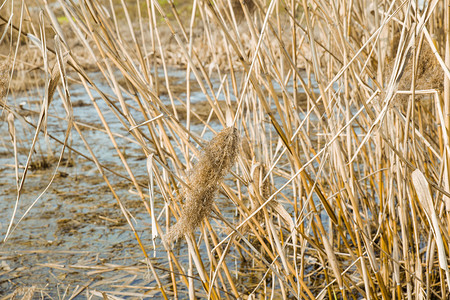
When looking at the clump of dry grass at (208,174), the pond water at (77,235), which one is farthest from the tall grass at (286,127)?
the pond water at (77,235)

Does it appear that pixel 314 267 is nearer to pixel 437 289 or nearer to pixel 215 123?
pixel 437 289

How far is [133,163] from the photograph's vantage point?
312 cm

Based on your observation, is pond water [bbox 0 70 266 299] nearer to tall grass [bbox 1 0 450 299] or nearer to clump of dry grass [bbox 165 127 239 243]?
tall grass [bbox 1 0 450 299]

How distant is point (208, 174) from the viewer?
762 millimetres

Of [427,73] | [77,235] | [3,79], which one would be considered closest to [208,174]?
[3,79]

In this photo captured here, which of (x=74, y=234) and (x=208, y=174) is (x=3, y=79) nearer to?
(x=208, y=174)

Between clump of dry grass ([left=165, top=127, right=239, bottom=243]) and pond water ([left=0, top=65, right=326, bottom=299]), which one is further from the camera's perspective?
pond water ([left=0, top=65, right=326, bottom=299])

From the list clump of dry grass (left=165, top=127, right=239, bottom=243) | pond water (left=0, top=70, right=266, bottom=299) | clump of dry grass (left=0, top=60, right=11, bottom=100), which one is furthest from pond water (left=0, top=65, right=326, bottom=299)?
clump of dry grass (left=165, top=127, right=239, bottom=243)

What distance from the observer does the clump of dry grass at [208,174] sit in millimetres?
749

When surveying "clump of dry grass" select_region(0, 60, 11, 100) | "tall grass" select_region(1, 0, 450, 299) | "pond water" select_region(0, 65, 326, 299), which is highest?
"clump of dry grass" select_region(0, 60, 11, 100)

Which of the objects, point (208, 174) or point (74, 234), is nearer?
point (208, 174)

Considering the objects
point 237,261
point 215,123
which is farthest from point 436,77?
point 215,123

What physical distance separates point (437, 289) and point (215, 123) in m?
2.80

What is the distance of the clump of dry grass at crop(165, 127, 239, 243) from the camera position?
75cm
